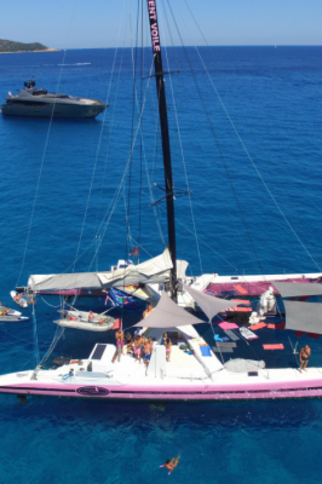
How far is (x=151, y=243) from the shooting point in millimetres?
34906

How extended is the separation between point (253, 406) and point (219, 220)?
21.8 m

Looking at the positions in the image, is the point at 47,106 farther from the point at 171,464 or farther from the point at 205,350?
the point at 171,464

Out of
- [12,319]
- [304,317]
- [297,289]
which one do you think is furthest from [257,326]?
[12,319]

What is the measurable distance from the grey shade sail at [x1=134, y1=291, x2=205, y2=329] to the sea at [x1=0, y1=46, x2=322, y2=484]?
3897 mm

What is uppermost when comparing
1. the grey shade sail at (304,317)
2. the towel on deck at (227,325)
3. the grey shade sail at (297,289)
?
the grey shade sail at (297,289)

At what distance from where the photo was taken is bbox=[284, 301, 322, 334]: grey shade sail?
20.3 meters

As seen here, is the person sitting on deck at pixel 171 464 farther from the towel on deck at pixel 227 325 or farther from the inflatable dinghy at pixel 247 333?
the towel on deck at pixel 227 325

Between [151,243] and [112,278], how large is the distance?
36.8 feet

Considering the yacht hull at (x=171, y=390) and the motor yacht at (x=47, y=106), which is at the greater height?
the motor yacht at (x=47, y=106)

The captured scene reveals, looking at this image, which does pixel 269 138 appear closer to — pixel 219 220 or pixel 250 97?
pixel 219 220

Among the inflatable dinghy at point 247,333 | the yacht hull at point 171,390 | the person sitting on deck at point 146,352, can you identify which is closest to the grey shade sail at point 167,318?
the person sitting on deck at point 146,352

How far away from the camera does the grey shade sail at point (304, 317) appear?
798 inches

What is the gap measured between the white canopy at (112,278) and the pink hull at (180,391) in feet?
22.1

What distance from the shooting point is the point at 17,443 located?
1786cm
